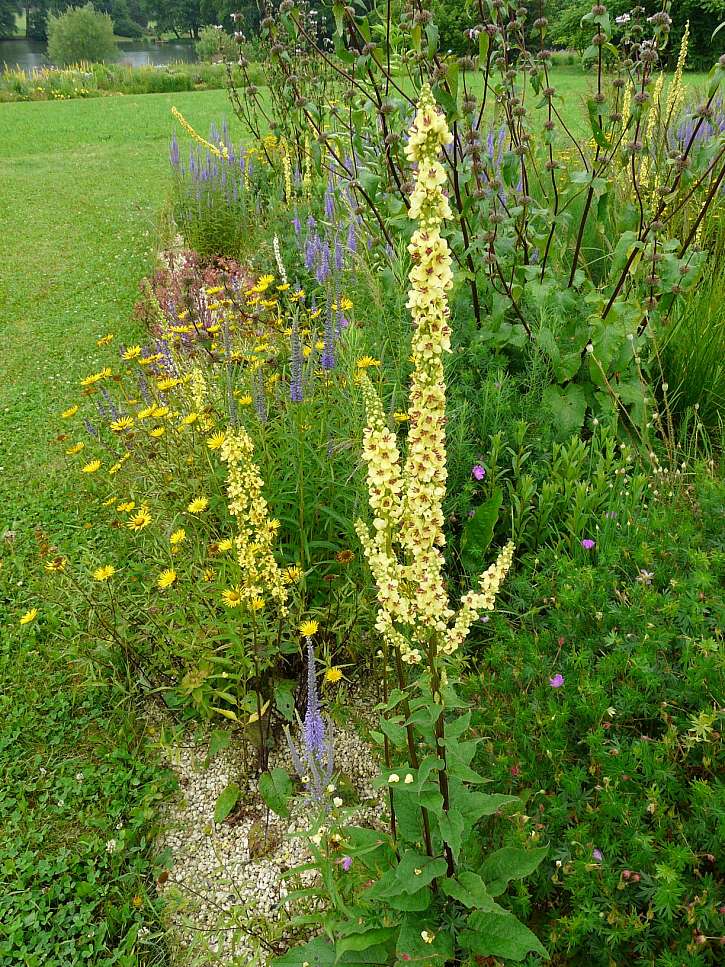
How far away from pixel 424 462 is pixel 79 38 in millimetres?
59081

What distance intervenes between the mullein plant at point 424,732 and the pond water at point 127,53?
47.7m

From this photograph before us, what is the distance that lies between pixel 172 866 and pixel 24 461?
10.4 ft

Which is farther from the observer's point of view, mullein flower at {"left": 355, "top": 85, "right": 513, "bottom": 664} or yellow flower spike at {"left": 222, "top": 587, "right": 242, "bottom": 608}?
yellow flower spike at {"left": 222, "top": 587, "right": 242, "bottom": 608}

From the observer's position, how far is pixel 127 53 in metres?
58.6

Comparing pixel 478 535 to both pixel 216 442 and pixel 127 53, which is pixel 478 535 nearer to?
pixel 216 442

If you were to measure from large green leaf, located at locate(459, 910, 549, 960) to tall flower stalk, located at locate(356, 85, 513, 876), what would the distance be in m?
0.31

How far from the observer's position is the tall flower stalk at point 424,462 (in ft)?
3.90

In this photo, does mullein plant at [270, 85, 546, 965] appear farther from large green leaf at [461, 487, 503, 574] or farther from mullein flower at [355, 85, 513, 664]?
large green leaf at [461, 487, 503, 574]

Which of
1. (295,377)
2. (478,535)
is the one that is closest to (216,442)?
(295,377)

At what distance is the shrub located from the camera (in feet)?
154

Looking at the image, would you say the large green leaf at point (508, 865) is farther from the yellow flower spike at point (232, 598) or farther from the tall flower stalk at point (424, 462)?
the yellow flower spike at point (232, 598)

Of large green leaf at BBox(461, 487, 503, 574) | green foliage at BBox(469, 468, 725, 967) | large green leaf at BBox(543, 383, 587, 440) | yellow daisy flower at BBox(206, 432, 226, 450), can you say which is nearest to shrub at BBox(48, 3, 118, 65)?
yellow daisy flower at BBox(206, 432, 226, 450)

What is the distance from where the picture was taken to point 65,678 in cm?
299

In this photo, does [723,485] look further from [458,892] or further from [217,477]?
[217,477]
